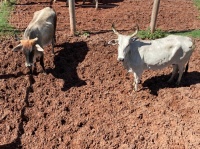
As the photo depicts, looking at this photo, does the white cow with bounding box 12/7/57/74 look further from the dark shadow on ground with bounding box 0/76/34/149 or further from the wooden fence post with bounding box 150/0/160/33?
the wooden fence post with bounding box 150/0/160/33

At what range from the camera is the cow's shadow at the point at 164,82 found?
8.37 metres

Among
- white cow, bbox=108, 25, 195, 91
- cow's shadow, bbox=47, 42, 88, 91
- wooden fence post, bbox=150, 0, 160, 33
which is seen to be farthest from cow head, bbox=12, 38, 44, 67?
wooden fence post, bbox=150, 0, 160, 33

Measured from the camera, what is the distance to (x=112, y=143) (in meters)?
6.86

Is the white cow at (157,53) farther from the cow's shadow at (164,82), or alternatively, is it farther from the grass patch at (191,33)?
the grass patch at (191,33)

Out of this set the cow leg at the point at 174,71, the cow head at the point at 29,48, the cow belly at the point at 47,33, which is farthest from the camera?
the cow belly at the point at 47,33

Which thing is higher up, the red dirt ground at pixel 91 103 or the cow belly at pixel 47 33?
the cow belly at pixel 47 33

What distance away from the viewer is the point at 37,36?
334 inches

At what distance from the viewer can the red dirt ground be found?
6.95m

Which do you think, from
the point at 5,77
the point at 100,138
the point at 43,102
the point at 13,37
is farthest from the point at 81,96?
the point at 13,37

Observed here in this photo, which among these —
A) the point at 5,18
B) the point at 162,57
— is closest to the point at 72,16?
the point at 5,18

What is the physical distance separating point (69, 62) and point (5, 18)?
3895mm

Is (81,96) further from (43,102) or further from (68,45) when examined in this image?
(68,45)

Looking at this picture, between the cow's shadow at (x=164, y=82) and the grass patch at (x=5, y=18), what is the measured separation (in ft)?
17.2

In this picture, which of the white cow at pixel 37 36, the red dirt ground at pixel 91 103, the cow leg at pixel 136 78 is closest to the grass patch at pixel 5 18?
the red dirt ground at pixel 91 103
